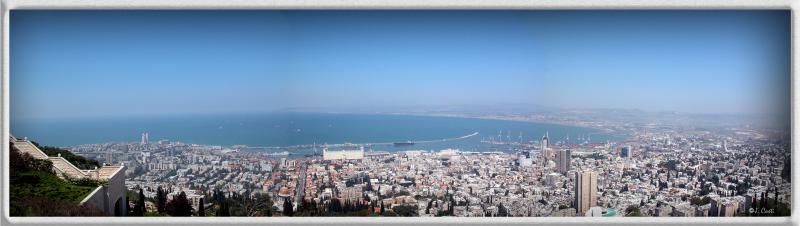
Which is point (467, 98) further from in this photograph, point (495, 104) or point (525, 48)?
point (525, 48)

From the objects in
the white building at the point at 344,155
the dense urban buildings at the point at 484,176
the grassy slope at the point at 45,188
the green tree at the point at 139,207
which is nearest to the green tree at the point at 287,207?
the dense urban buildings at the point at 484,176

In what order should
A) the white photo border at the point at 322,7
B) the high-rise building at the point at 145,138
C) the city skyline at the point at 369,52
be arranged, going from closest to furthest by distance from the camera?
the white photo border at the point at 322,7 < the city skyline at the point at 369,52 < the high-rise building at the point at 145,138

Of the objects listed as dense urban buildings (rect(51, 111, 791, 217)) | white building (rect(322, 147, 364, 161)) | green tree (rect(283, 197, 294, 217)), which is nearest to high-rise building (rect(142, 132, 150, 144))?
dense urban buildings (rect(51, 111, 791, 217))

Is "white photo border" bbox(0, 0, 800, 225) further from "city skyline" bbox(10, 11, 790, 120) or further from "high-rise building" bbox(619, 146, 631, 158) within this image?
"high-rise building" bbox(619, 146, 631, 158)

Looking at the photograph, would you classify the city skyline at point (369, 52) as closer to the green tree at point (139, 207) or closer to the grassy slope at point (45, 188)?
the grassy slope at point (45, 188)

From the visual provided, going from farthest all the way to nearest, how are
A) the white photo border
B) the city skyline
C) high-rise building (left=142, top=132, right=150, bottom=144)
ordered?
1. high-rise building (left=142, top=132, right=150, bottom=144)
2. the city skyline
3. the white photo border

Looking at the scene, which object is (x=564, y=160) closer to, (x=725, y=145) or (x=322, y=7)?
(x=725, y=145)
